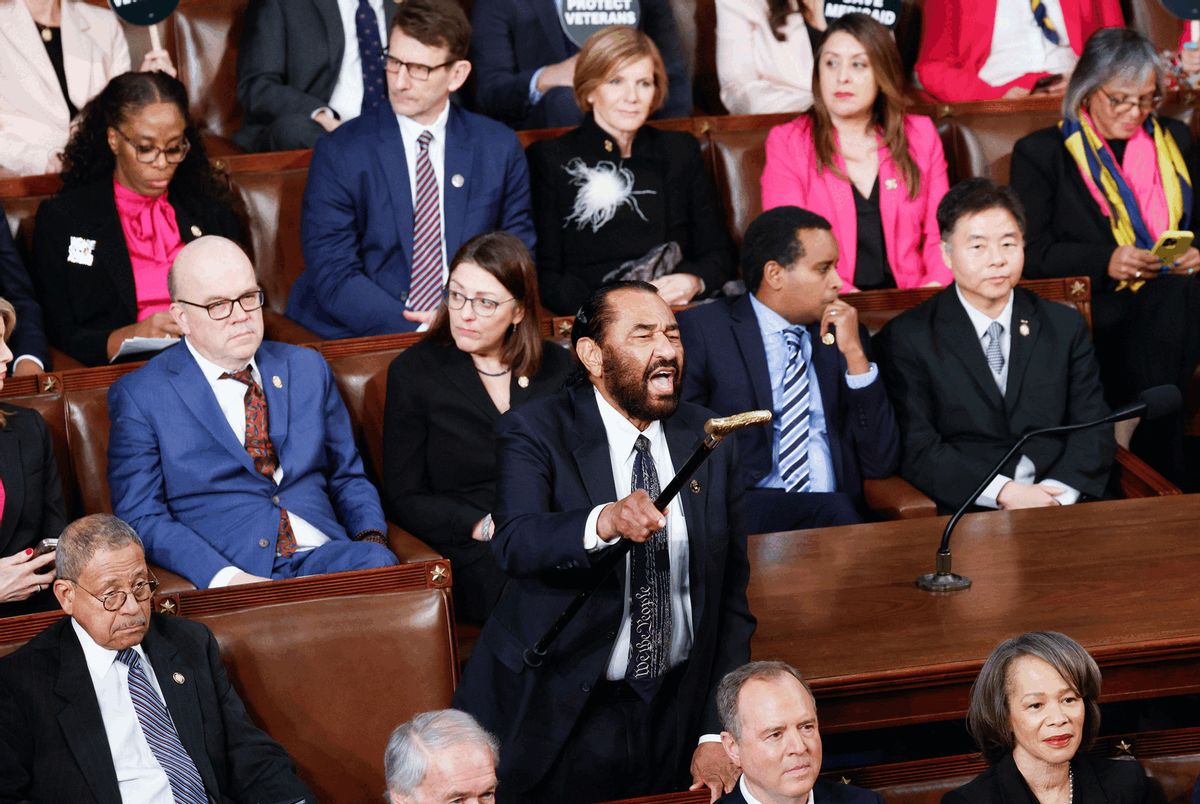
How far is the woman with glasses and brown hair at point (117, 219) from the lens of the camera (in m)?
3.70

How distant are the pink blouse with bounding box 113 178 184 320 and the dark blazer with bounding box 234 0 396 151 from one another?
0.69 metres

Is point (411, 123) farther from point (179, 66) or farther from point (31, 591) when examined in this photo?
point (31, 591)

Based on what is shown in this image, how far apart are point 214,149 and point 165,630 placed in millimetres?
2236

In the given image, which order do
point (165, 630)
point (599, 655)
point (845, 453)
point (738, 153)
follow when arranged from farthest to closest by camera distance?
point (738, 153), point (845, 453), point (165, 630), point (599, 655)

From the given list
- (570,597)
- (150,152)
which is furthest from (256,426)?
(570,597)

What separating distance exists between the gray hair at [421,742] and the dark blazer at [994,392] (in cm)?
161

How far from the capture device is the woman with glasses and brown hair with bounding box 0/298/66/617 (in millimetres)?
2918

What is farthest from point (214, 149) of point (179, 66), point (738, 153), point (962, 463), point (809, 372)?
point (962, 463)

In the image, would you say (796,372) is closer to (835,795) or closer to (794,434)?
(794,434)

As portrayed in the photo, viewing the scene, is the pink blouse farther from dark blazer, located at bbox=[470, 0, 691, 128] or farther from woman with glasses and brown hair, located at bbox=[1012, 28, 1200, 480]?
woman with glasses and brown hair, located at bbox=[1012, 28, 1200, 480]

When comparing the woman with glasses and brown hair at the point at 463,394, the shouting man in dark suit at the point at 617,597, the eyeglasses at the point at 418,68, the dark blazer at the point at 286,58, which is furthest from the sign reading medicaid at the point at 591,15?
the shouting man in dark suit at the point at 617,597

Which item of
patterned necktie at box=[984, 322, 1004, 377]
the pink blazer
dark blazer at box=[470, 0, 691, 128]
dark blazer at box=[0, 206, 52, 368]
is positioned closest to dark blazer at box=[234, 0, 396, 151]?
dark blazer at box=[470, 0, 691, 128]

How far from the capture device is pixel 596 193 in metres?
4.14

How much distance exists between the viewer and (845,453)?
3.55 meters
